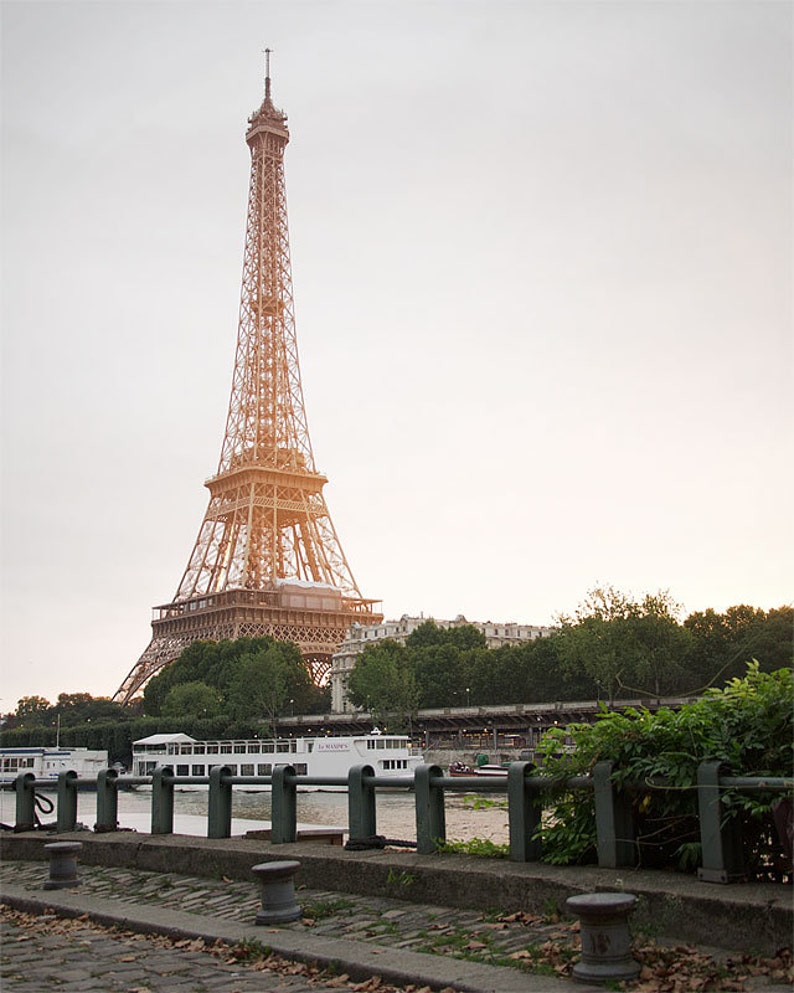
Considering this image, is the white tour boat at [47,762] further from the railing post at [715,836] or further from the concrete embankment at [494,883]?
the railing post at [715,836]

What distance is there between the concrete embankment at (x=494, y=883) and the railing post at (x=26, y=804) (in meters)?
3.59

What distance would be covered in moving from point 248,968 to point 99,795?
769cm

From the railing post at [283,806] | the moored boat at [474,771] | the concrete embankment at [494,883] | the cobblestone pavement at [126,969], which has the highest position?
the railing post at [283,806]

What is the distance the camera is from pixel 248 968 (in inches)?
311

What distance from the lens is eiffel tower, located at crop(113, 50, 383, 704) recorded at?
119 meters

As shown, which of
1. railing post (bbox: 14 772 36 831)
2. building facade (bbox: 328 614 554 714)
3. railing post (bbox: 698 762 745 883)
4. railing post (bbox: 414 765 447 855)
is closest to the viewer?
railing post (bbox: 698 762 745 883)

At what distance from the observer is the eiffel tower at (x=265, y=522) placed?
119 meters

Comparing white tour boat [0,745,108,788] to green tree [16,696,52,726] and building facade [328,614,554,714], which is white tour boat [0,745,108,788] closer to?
building facade [328,614,554,714]

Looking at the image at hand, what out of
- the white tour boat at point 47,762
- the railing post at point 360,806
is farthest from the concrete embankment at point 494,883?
the white tour boat at point 47,762

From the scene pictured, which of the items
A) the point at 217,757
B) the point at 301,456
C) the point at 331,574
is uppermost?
the point at 301,456

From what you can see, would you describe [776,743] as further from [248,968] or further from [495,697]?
[495,697]

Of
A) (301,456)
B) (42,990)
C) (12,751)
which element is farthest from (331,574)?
(42,990)

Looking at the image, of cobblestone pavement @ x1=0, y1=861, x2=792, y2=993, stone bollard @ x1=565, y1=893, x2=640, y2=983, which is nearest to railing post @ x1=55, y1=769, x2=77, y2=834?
cobblestone pavement @ x1=0, y1=861, x2=792, y2=993

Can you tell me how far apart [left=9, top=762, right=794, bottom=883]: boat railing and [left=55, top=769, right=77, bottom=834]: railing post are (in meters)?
2.22
